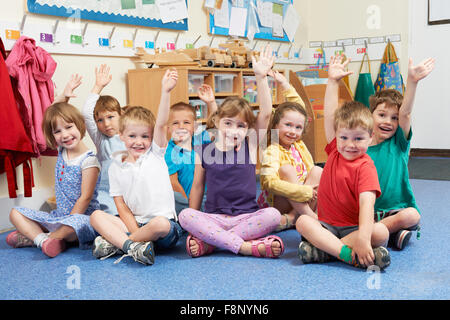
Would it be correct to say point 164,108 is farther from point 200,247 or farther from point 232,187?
point 200,247

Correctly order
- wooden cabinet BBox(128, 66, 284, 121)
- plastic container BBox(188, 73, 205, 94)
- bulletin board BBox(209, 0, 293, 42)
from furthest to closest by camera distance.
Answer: bulletin board BBox(209, 0, 293, 42) → plastic container BBox(188, 73, 205, 94) → wooden cabinet BBox(128, 66, 284, 121)

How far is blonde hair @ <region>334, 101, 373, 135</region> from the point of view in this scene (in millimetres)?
1549

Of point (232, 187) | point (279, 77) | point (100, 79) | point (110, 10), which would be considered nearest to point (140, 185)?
point (232, 187)

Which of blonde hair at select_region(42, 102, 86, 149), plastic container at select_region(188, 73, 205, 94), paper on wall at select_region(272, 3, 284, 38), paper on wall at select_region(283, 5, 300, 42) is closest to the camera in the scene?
blonde hair at select_region(42, 102, 86, 149)

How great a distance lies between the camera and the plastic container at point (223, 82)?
2936mm

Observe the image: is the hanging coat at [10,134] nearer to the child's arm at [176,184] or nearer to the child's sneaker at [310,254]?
the child's arm at [176,184]

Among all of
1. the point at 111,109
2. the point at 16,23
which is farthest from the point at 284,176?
the point at 16,23

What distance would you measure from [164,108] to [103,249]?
1.83 feet

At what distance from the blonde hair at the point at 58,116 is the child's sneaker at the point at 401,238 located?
1.30 metres

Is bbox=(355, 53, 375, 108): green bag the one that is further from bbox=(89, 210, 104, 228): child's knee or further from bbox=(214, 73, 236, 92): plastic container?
A: bbox=(89, 210, 104, 228): child's knee

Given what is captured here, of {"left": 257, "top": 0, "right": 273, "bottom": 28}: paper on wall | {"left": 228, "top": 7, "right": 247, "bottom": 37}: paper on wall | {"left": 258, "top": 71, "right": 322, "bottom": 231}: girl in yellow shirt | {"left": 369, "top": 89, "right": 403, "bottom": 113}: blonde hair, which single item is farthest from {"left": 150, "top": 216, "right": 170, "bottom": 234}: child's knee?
{"left": 257, "top": 0, "right": 273, "bottom": 28}: paper on wall

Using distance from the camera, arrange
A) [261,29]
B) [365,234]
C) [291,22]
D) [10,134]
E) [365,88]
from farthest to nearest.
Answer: [291,22]
[365,88]
[261,29]
[10,134]
[365,234]

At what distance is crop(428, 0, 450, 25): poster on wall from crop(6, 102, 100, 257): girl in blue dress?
3.20 metres

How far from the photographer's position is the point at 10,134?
1972 millimetres
